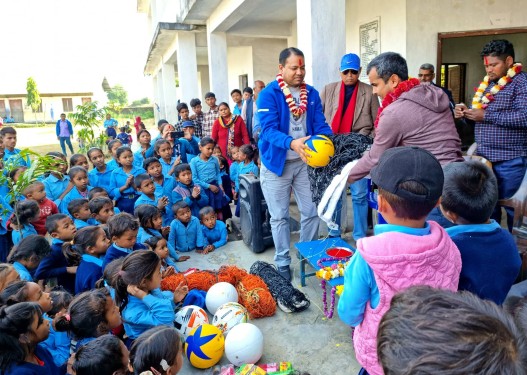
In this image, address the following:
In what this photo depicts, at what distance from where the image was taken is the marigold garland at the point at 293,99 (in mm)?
3488

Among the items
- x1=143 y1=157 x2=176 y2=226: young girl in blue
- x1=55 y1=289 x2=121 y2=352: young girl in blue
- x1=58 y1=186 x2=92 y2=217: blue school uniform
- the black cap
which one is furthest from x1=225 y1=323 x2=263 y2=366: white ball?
x1=58 y1=186 x2=92 y2=217: blue school uniform

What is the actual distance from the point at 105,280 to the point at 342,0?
3999 millimetres

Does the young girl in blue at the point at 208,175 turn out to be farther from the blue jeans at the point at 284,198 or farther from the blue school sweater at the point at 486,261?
the blue school sweater at the point at 486,261

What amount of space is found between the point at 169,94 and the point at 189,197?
13.8 m

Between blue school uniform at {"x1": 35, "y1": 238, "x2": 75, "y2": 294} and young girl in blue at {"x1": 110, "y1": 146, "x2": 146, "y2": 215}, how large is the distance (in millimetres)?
1646

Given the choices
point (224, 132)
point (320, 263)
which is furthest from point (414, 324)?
point (224, 132)

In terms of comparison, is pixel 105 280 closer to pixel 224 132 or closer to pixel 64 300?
pixel 64 300

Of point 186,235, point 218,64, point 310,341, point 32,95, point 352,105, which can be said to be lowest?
point 310,341

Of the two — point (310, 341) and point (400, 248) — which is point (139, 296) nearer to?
point (310, 341)

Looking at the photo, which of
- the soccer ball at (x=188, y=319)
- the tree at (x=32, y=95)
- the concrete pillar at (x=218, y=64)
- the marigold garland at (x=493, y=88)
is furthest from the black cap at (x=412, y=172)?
the tree at (x=32, y=95)

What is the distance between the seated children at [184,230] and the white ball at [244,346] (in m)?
2.12

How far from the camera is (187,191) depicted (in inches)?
208

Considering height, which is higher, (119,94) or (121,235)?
(119,94)

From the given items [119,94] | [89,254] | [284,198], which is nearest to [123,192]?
[89,254]
